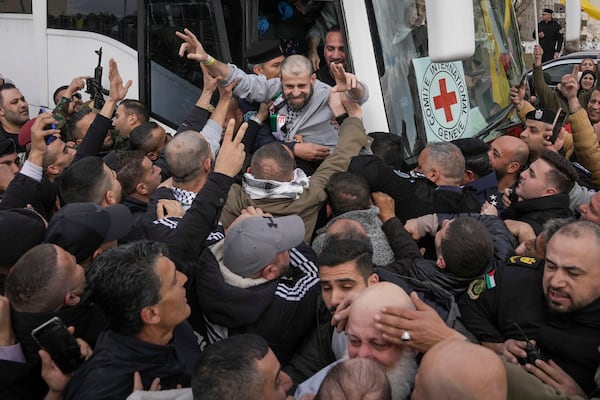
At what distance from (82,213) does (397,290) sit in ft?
4.66

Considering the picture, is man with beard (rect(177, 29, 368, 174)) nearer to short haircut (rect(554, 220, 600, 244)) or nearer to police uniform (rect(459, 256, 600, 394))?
police uniform (rect(459, 256, 600, 394))

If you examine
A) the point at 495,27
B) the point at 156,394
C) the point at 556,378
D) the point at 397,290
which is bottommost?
the point at 556,378

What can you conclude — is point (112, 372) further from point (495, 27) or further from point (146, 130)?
point (495, 27)

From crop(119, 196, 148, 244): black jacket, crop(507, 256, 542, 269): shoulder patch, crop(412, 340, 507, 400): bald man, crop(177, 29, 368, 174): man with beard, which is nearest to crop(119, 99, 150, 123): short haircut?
crop(177, 29, 368, 174): man with beard

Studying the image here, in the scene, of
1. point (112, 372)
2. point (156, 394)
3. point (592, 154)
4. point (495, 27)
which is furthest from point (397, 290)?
point (495, 27)

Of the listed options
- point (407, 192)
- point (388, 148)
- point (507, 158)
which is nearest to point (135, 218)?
point (407, 192)

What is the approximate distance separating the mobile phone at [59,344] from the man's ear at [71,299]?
0.15 meters

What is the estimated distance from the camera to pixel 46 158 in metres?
3.98

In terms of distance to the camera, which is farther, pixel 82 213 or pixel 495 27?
pixel 495 27

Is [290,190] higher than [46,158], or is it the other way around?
[46,158]

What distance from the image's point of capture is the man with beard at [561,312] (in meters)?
2.40

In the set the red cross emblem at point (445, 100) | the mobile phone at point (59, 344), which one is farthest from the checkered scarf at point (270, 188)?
the red cross emblem at point (445, 100)

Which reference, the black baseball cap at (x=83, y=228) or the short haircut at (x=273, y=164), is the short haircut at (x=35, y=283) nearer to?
A: the black baseball cap at (x=83, y=228)

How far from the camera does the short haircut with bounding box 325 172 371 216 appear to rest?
11.2 ft
